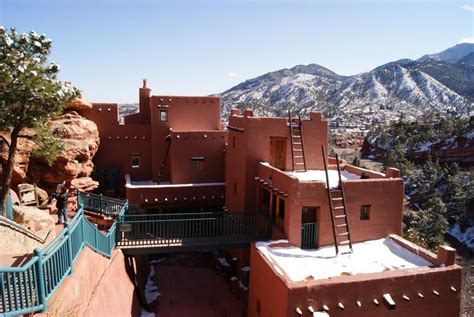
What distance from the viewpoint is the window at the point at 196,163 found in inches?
858

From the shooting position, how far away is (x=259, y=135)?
1695cm

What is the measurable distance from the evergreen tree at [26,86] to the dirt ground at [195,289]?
817cm

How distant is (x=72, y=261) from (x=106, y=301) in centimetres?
261

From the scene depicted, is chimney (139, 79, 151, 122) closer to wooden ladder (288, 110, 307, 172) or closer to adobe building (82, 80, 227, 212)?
adobe building (82, 80, 227, 212)

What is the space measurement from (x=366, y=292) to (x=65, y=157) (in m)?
15.2

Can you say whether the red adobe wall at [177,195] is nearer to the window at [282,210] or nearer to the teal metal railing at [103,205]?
the teal metal railing at [103,205]

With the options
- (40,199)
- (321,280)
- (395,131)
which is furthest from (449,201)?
(40,199)

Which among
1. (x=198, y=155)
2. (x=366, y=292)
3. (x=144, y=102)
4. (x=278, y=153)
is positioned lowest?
(x=366, y=292)

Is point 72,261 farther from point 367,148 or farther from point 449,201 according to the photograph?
point 367,148

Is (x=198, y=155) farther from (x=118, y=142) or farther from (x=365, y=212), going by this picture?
(x=365, y=212)

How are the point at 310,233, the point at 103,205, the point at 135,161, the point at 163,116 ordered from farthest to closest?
the point at 135,161, the point at 163,116, the point at 103,205, the point at 310,233

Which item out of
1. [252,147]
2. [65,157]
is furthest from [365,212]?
[65,157]

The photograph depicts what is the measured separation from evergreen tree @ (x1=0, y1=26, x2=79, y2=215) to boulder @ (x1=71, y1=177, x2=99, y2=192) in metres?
6.58

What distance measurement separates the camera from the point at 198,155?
71.7 feet
